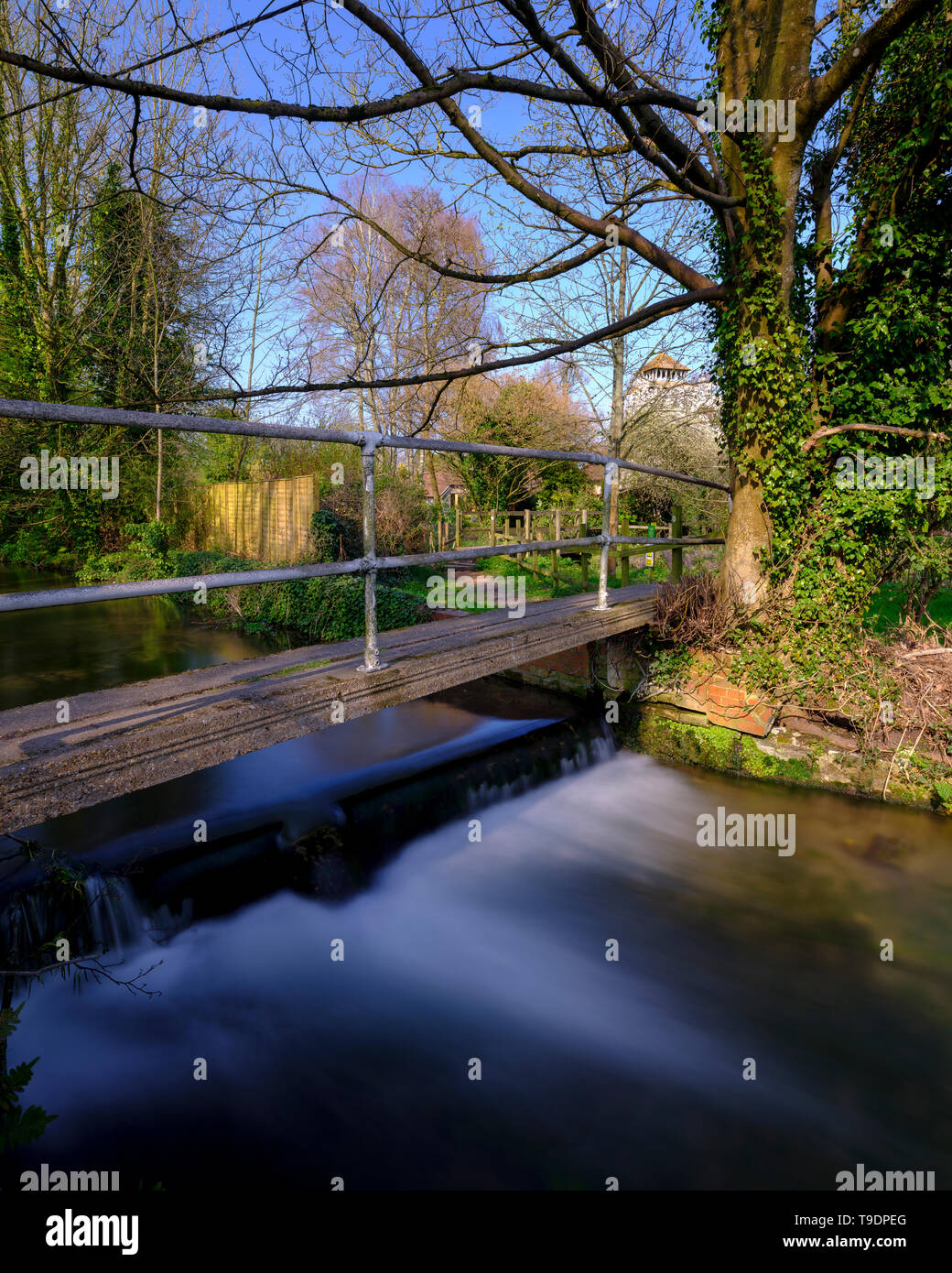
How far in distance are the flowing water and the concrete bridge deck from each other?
1.32 m

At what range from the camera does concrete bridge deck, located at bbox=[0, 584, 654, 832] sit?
2320 millimetres

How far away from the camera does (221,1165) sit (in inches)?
102

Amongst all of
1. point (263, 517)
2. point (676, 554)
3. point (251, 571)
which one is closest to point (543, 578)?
point (263, 517)

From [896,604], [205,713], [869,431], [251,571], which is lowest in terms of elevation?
[205,713]

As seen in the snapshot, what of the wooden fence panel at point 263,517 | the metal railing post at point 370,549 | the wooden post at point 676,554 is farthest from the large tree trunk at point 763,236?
the wooden fence panel at point 263,517

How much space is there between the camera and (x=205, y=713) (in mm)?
2812

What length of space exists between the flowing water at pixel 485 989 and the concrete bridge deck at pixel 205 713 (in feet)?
4.32

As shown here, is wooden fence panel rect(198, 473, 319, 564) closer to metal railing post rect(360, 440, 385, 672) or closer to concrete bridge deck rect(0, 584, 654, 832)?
concrete bridge deck rect(0, 584, 654, 832)

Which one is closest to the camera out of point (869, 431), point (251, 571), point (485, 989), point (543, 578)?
point (251, 571)

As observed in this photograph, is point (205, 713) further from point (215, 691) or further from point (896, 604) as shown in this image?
point (896, 604)

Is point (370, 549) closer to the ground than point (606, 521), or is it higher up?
closer to the ground

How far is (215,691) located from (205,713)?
31 cm

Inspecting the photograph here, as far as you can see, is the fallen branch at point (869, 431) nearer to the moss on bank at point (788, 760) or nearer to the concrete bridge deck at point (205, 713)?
Result: the moss on bank at point (788, 760)
